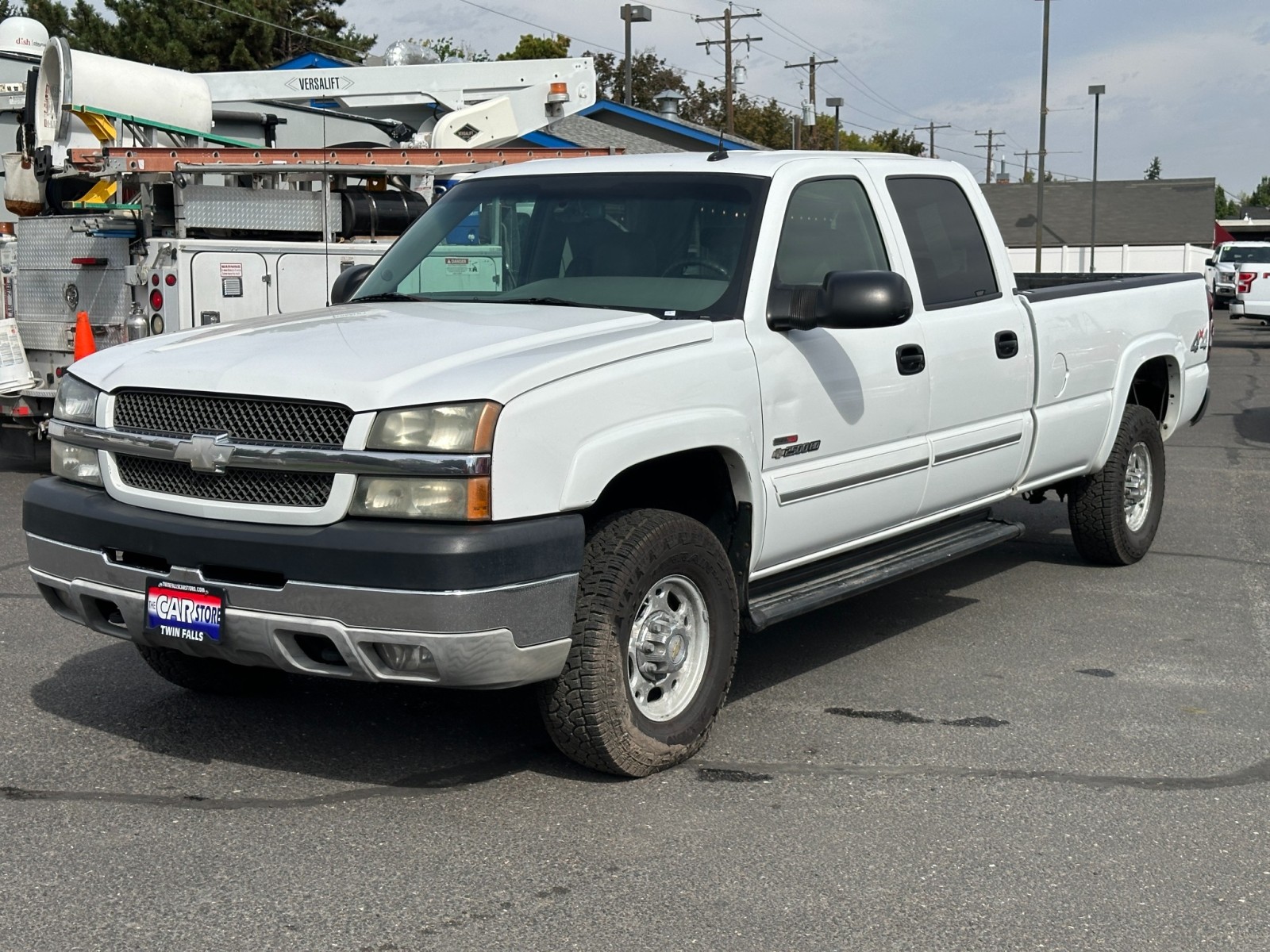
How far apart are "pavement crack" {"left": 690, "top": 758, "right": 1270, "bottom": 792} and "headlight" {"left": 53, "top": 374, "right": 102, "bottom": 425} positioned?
224cm

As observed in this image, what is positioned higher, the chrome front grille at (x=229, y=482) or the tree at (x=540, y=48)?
the tree at (x=540, y=48)

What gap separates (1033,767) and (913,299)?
2.00 meters

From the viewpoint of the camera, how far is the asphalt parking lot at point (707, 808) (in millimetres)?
3900

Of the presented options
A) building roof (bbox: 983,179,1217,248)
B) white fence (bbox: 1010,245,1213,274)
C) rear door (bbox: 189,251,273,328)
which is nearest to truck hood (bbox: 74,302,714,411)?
rear door (bbox: 189,251,273,328)

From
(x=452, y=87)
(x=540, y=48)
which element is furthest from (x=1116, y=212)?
(x=452, y=87)

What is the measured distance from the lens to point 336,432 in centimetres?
442

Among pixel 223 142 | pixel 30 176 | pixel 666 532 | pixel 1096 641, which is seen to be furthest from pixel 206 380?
pixel 223 142

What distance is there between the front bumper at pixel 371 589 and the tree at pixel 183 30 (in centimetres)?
4323

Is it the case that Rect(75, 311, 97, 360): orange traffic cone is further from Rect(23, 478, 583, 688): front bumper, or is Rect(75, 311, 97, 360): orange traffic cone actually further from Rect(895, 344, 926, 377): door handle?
Rect(895, 344, 926, 377): door handle

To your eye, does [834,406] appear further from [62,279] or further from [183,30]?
[183,30]

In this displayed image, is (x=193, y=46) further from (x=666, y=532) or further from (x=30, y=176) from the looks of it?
(x=666, y=532)

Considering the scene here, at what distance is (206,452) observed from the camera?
4.56 m

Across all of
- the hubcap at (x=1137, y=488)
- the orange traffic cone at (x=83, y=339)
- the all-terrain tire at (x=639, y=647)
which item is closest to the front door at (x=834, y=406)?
the all-terrain tire at (x=639, y=647)

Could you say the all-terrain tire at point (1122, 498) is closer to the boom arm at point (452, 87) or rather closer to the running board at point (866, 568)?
the running board at point (866, 568)
